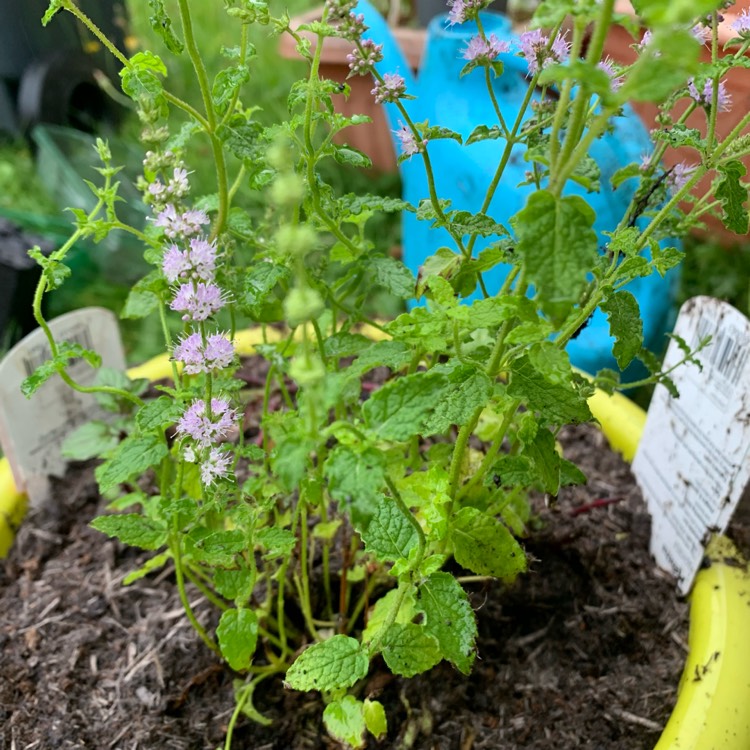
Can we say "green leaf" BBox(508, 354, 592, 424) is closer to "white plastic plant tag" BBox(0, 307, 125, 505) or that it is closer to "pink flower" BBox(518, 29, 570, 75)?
"pink flower" BBox(518, 29, 570, 75)

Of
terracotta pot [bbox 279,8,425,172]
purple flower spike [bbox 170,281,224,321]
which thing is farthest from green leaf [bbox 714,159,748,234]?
terracotta pot [bbox 279,8,425,172]

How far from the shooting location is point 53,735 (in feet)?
2.88

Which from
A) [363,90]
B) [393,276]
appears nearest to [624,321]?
[393,276]

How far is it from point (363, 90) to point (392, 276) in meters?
1.42

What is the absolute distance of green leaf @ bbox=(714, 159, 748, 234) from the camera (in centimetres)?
66

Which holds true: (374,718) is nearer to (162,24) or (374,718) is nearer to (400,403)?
(400,403)

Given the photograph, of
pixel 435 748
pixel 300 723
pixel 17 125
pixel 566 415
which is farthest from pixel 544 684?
pixel 17 125

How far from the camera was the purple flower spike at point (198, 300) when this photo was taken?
2.07 ft

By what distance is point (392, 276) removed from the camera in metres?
0.73

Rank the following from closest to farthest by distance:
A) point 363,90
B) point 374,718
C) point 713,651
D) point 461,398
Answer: point 461,398 → point 374,718 → point 713,651 → point 363,90

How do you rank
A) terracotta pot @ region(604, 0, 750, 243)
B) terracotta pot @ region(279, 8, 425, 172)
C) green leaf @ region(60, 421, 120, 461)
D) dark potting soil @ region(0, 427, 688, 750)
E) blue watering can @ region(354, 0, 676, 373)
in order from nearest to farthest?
dark potting soil @ region(0, 427, 688, 750) → green leaf @ region(60, 421, 120, 461) → terracotta pot @ region(604, 0, 750, 243) → blue watering can @ region(354, 0, 676, 373) → terracotta pot @ region(279, 8, 425, 172)

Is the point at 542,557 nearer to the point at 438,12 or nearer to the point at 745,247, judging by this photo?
the point at 745,247

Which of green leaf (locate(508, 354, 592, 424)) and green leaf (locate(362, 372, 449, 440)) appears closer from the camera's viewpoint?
green leaf (locate(362, 372, 449, 440))

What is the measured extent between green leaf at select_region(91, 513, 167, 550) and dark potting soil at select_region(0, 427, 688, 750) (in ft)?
0.79
